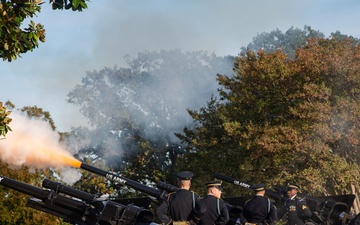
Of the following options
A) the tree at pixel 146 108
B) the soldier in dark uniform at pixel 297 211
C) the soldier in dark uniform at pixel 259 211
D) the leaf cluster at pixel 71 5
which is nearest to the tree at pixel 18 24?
the leaf cluster at pixel 71 5

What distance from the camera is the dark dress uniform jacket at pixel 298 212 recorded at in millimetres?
19250

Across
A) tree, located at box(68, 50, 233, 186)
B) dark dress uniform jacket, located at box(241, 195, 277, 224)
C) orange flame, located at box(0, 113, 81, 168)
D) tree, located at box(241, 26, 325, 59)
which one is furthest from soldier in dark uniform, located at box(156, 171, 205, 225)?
tree, located at box(241, 26, 325, 59)

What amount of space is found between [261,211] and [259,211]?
0.04 m

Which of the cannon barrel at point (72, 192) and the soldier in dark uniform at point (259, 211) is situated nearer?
the soldier in dark uniform at point (259, 211)

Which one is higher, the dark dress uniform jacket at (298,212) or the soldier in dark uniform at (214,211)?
the dark dress uniform jacket at (298,212)

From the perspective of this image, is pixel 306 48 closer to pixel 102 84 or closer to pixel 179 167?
pixel 179 167

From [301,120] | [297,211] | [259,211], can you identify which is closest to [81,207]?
[259,211]

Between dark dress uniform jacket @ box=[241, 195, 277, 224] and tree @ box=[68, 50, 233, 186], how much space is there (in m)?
39.1

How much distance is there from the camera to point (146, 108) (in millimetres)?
58344

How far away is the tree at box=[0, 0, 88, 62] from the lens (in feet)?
47.0

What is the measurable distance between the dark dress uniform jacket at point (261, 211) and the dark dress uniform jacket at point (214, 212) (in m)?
1.59

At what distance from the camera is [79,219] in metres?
17.7

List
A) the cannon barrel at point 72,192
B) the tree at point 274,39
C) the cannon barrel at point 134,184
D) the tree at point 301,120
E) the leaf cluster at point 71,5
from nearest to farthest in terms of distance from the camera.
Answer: the leaf cluster at point 71,5 < the cannon barrel at point 72,192 < the cannon barrel at point 134,184 < the tree at point 301,120 < the tree at point 274,39

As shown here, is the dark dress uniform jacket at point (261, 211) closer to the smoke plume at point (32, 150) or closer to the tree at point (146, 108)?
the smoke plume at point (32, 150)
